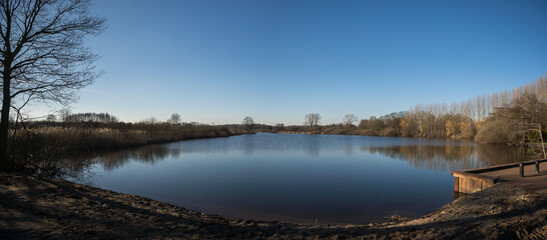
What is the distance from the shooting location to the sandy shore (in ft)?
11.2

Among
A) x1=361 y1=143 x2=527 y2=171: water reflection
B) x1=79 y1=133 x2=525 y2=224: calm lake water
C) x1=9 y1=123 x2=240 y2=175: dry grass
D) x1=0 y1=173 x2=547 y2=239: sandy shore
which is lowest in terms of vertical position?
x1=79 y1=133 x2=525 y2=224: calm lake water

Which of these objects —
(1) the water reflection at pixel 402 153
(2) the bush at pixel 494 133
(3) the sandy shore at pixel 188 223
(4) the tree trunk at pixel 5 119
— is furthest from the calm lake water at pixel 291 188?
(2) the bush at pixel 494 133

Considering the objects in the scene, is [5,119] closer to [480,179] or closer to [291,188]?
[291,188]

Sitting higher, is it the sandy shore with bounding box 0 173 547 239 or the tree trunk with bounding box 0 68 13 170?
the tree trunk with bounding box 0 68 13 170

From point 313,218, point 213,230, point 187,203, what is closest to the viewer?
point 213,230

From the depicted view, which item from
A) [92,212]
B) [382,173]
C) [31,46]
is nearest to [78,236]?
[92,212]

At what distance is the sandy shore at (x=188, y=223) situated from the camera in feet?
11.2

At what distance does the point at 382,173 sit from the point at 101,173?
37.6ft

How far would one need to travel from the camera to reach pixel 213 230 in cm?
373

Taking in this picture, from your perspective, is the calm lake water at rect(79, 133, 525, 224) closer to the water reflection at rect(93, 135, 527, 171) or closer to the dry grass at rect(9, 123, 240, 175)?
the water reflection at rect(93, 135, 527, 171)

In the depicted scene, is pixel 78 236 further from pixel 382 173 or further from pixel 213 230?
pixel 382 173

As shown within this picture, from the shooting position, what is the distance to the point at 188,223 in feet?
13.2

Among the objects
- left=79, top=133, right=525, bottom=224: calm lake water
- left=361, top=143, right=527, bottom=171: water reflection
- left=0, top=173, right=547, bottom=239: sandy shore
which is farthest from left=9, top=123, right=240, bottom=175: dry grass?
left=361, top=143, right=527, bottom=171: water reflection

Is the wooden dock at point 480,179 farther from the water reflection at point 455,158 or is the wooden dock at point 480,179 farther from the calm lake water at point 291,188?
the water reflection at point 455,158
